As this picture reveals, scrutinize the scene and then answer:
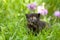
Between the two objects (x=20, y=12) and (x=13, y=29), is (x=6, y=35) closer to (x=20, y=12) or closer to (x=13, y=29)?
(x=13, y=29)

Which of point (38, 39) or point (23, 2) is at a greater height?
point (23, 2)

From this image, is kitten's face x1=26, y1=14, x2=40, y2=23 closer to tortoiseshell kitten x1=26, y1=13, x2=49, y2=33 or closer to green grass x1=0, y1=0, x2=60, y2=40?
tortoiseshell kitten x1=26, y1=13, x2=49, y2=33

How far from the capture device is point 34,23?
382 cm

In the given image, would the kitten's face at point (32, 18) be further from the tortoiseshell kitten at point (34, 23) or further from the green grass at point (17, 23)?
the green grass at point (17, 23)

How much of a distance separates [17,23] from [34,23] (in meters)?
0.37

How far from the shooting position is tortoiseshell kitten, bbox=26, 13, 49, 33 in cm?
376

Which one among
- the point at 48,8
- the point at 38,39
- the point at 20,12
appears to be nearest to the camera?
the point at 38,39

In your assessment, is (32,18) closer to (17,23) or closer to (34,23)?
(34,23)

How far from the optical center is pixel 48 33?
351 centimetres

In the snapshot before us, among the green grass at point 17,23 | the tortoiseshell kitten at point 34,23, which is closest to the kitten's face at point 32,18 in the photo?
the tortoiseshell kitten at point 34,23

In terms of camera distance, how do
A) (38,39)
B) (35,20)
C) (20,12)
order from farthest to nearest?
(20,12), (35,20), (38,39)

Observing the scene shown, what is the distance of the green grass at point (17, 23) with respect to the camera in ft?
11.2

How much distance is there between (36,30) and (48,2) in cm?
111

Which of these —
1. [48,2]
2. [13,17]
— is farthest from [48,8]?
[13,17]
